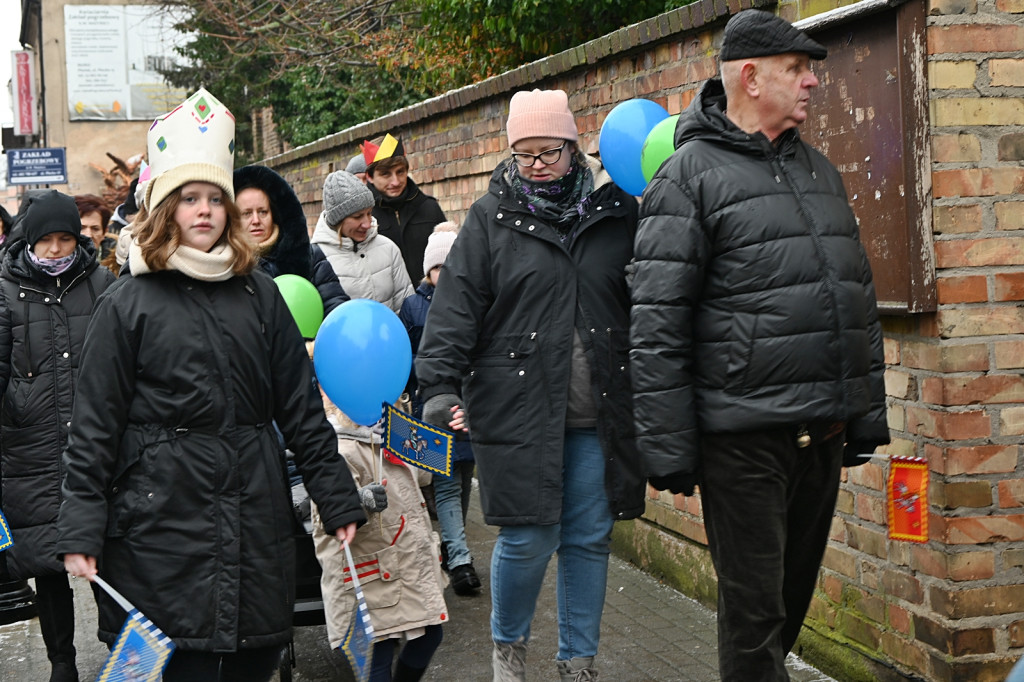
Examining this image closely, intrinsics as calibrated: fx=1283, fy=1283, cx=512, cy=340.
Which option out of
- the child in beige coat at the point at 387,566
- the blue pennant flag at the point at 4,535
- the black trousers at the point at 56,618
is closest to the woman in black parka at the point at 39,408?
the black trousers at the point at 56,618

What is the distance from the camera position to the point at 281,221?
5258mm

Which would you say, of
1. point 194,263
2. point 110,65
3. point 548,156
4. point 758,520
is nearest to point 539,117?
point 548,156

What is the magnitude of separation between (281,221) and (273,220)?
0.11 feet

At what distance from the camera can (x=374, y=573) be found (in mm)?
4535

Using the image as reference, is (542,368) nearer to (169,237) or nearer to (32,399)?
(169,237)

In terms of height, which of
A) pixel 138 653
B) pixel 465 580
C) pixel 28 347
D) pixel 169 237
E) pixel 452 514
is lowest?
pixel 465 580

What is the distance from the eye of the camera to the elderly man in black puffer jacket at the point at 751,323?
345cm

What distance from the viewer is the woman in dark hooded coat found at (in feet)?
17.0

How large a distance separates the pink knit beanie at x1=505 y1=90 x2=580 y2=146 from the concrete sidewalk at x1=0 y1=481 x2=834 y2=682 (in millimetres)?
2152

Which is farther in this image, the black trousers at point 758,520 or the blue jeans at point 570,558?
the blue jeans at point 570,558

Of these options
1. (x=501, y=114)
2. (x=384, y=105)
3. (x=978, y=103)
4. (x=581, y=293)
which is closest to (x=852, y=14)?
(x=978, y=103)

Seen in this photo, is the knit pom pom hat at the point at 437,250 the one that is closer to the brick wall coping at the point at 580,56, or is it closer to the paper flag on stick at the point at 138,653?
the brick wall coping at the point at 580,56

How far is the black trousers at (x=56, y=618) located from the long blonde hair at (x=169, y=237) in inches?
84.8

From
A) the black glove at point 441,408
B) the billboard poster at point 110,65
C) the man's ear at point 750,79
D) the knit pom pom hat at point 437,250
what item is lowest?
the black glove at point 441,408
